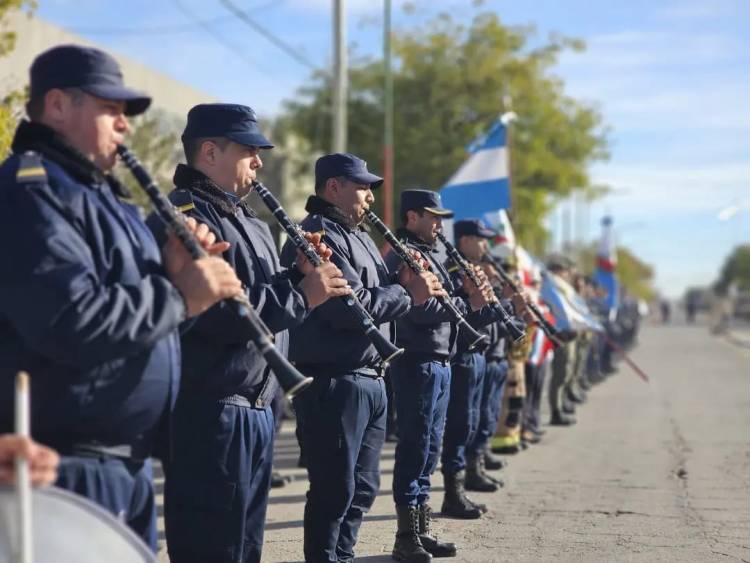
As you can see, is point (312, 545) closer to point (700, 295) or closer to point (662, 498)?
point (662, 498)

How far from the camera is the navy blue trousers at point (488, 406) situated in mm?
9789

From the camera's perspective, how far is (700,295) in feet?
496

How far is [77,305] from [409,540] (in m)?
4.01

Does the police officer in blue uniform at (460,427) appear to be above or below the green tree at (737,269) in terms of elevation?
below

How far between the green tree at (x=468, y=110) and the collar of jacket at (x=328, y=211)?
26145 mm

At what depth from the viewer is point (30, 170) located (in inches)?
135

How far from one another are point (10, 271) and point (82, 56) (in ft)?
2.28

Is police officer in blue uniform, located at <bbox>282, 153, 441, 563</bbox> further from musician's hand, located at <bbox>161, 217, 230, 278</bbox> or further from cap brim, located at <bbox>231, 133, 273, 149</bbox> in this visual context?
musician's hand, located at <bbox>161, 217, 230, 278</bbox>

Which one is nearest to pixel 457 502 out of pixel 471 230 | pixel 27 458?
pixel 471 230

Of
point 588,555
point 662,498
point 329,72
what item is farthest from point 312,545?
point 329,72

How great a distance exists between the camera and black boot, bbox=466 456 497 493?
31.7 feet

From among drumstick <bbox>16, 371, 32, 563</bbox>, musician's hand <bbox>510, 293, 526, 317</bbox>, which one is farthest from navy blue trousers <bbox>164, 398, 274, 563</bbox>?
musician's hand <bbox>510, 293, 526, 317</bbox>

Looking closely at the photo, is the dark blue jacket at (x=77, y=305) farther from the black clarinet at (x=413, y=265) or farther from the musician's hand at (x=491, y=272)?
the musician's hand at (x=491, y=272)

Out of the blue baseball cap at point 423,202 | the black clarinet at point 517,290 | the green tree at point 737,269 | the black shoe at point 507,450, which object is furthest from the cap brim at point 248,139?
the green tree at point 737,269
